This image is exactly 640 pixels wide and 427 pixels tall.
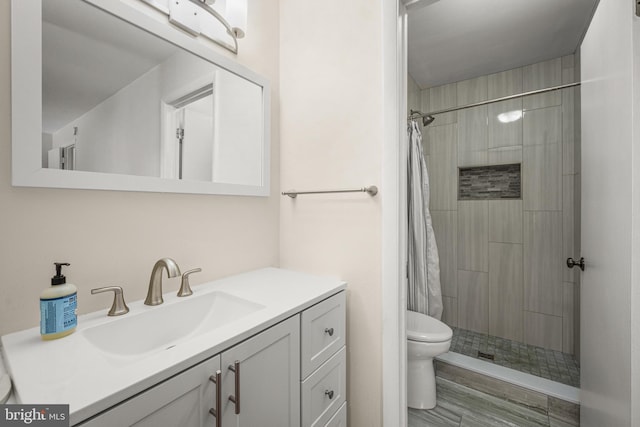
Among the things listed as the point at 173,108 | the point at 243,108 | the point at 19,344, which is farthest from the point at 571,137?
the point at 19,344

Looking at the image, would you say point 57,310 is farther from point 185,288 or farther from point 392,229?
point 392,229

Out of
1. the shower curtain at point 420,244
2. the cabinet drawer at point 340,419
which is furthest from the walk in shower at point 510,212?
the cabinet drawer at point 340,419

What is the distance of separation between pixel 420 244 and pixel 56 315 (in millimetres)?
1830

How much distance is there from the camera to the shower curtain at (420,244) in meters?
1.89

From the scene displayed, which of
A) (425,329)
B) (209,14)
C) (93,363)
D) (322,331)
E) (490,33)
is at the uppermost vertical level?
(490,33)

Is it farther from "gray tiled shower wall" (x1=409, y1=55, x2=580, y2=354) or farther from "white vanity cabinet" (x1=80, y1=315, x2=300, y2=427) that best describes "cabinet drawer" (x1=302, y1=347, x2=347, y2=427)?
"gray tiled shower wall" (x1=409, y1=55, x2=580, y2=354)

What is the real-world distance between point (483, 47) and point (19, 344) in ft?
9.83

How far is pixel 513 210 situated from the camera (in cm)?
240

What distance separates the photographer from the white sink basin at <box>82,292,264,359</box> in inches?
29.3

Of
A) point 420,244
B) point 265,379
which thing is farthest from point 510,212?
point 265,379

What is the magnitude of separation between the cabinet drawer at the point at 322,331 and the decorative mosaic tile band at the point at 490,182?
6.79 feet

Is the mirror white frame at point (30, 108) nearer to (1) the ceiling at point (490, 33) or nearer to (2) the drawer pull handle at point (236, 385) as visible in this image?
(2) the drawer pull handle at point (236, 385)

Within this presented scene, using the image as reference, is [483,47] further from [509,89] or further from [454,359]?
[454,359]

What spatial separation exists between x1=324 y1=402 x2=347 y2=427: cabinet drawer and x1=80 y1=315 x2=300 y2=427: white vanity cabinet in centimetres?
26
